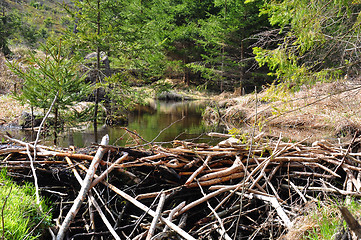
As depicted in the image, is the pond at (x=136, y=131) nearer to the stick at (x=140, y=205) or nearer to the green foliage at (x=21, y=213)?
the stick at (x=140, y=205)

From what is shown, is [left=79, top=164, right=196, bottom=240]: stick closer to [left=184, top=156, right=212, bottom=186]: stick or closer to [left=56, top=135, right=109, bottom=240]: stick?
[left=56, top=135, right=109, bottom=240]: stick

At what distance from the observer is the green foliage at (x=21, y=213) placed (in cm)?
135

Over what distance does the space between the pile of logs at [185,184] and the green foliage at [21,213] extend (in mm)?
87

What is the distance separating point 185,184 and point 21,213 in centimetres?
107

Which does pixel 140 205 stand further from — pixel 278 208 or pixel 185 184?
pixel 278 208

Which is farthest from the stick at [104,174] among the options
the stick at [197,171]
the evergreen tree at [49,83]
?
the evergreen tree at [49,83]

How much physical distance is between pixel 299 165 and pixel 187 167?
91 centimetres

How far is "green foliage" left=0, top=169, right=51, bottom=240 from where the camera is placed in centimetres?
135

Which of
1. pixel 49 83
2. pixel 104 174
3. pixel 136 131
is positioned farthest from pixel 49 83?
pixel 104 174

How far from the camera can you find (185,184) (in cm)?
177

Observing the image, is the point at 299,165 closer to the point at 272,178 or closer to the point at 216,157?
the point at 272,178

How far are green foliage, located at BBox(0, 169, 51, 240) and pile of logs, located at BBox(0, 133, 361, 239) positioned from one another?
0.09 metres

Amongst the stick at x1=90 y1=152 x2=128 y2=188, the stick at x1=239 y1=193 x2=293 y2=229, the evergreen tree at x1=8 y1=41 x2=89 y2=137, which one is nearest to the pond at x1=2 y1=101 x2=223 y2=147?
the stick at x1=90 y1=152 x2=128 y2=188

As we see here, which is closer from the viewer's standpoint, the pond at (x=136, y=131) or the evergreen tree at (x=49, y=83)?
the evergreen tree at (x=49, y=83)
